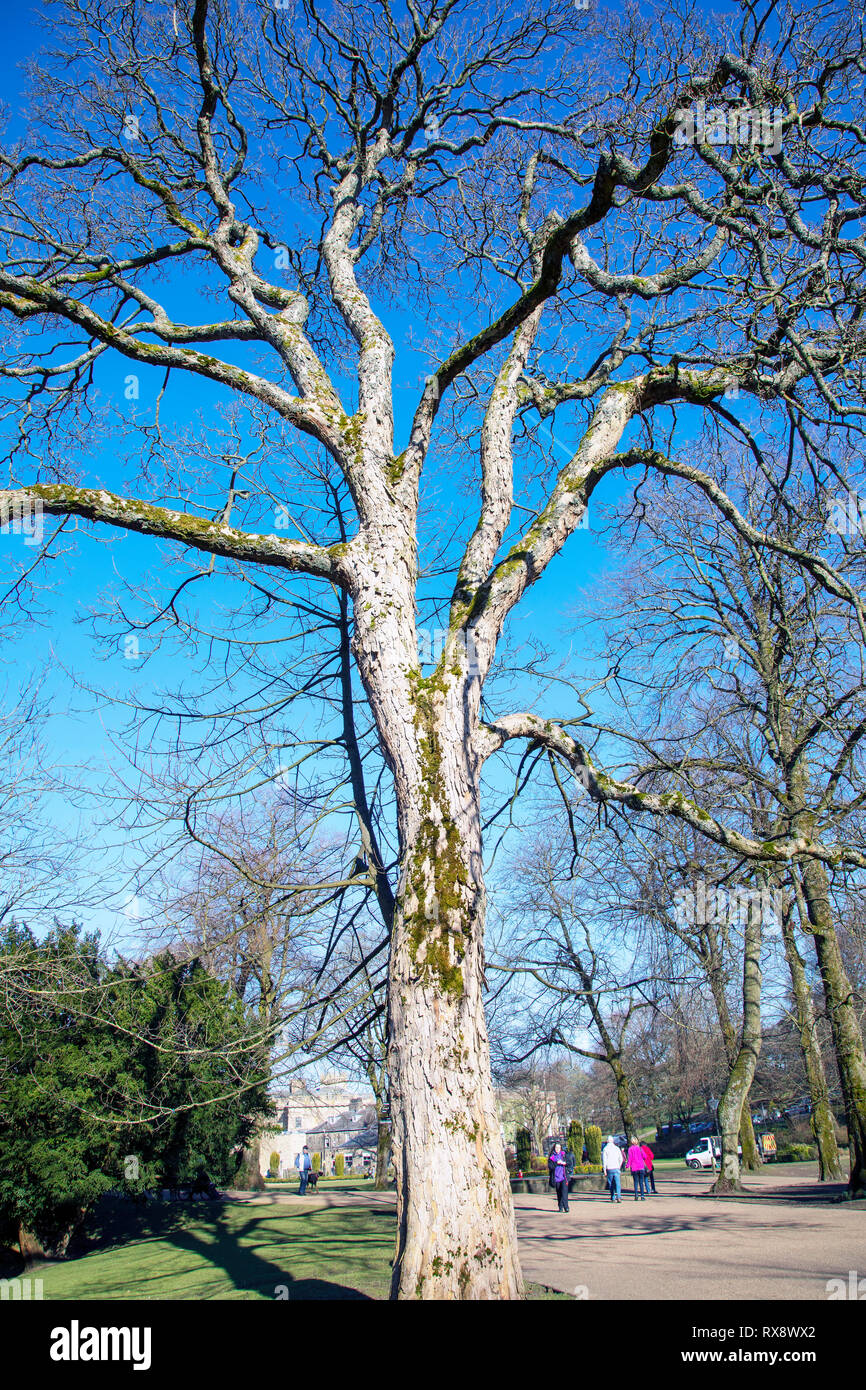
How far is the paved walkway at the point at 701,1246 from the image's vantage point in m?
5.72

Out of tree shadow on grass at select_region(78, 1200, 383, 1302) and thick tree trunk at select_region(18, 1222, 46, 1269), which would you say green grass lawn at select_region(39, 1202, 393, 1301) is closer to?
tree shadow on grass at select_region(78, 1200, 383, 1302)

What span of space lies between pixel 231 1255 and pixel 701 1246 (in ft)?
19.2

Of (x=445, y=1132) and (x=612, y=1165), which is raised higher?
(x=445, y=1132)

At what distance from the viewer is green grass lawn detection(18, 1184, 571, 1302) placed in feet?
23.2

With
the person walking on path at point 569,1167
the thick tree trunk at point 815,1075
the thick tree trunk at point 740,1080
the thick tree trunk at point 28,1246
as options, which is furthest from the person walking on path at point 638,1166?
the thick tree trunk at point 28,1246

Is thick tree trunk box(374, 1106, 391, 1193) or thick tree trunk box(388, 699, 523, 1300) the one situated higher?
thick tree trunk box(388, 699, 523, 1300)

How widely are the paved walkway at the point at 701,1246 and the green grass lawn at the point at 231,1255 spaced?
3.48 feet

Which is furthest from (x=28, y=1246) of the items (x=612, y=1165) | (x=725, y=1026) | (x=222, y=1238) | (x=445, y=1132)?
(x=445, y=1132)

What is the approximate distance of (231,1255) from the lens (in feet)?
32.2

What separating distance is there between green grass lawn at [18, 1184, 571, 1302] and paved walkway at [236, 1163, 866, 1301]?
3.48 ft

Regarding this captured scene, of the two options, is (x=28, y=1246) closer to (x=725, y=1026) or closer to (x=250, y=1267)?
(x=250, y=1267)

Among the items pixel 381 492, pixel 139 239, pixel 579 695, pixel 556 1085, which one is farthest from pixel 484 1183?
pixel 556 1085

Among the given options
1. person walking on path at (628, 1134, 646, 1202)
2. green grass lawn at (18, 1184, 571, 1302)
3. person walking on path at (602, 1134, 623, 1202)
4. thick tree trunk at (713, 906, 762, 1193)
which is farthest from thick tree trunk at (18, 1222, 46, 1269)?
thick tree trunk at (713, 906, 762, 1193)
